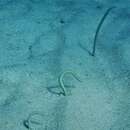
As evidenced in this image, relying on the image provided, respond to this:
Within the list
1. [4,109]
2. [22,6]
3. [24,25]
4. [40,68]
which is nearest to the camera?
[4,109]

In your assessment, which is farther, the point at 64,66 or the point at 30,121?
the point at 64,66

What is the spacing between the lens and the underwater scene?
2.46m

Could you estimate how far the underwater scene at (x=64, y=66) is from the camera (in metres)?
2.46

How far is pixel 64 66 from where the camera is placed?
3.10 m

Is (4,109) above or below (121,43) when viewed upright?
below

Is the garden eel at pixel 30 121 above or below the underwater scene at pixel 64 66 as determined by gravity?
below

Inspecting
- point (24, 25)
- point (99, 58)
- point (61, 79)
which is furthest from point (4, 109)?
point (24, 25)

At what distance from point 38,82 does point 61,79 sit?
0.27 meters

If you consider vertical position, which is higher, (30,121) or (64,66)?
(64,66)

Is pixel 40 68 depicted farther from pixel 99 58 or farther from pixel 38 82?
pixel 99 58

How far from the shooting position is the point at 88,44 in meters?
3.52

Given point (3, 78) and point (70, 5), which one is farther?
point (70, 5)

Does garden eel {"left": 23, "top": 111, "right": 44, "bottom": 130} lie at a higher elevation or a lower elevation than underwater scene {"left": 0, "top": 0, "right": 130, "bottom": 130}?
lower

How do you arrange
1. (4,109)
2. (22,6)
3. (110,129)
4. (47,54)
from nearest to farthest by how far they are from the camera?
(110,129)
(4,109)
(47,54)
(22,6)
